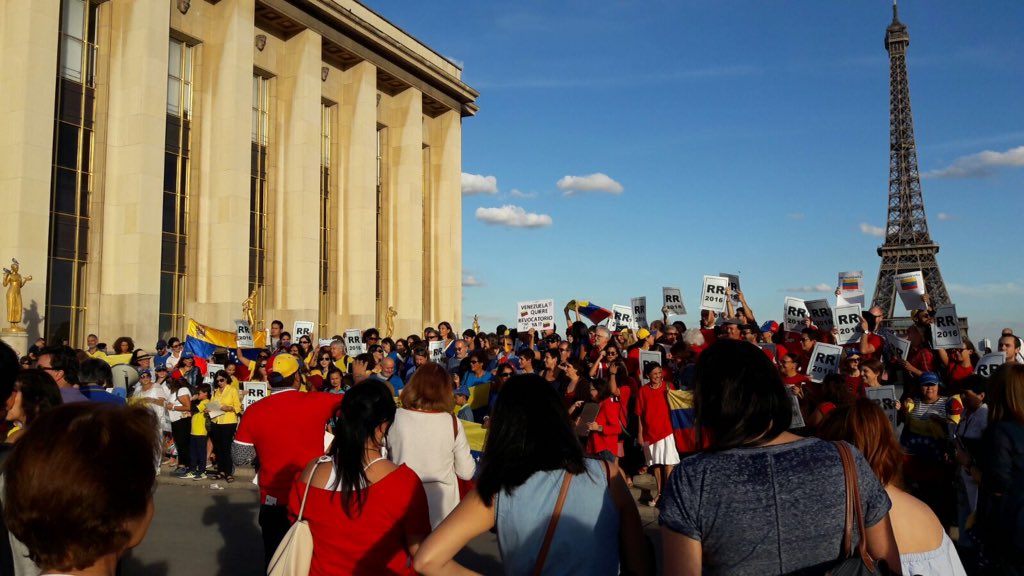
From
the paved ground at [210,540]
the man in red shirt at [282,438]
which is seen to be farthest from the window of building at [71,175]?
the man in red shirt at [282,438]

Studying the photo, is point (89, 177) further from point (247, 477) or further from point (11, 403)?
point (11, 403)

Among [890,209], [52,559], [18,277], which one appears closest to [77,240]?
[18,277]

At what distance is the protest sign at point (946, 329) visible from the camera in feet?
31.8

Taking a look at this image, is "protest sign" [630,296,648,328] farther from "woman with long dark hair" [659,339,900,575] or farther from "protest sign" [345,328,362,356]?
"woman with long dark hair" [659,339,900,575]

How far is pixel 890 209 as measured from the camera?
70.5 m

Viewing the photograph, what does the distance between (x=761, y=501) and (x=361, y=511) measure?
A: 1.90 meters

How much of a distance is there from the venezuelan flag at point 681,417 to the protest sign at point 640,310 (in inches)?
215

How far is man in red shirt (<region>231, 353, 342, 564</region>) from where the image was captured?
16.3 ft

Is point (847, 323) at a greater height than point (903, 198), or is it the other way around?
point (903, 198)

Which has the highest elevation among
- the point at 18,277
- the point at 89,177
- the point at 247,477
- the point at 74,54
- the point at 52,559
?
the point at 74,54

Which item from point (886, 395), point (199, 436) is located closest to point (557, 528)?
point (886, 395)

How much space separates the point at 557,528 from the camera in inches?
113

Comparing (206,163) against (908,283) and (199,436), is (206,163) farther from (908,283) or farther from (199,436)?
(908,283)

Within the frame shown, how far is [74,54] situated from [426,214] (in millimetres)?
22964
